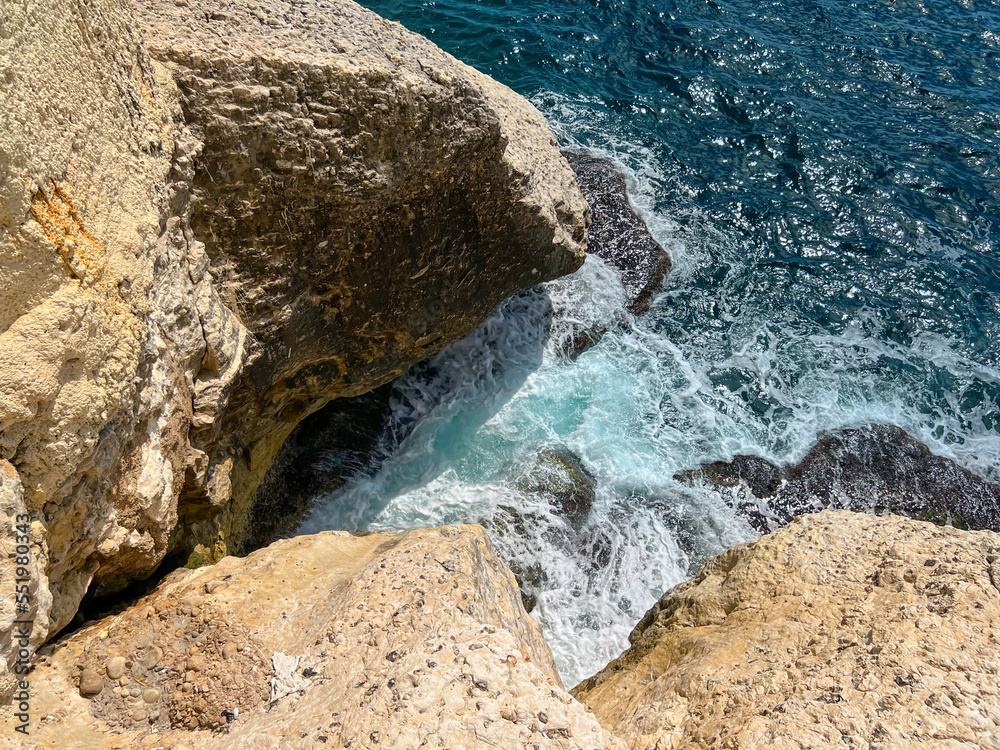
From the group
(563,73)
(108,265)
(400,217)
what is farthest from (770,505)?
(563,73)

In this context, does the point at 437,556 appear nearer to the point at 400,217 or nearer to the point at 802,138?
the point at 400,217

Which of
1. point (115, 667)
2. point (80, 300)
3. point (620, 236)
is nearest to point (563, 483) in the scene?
point (620, 236)

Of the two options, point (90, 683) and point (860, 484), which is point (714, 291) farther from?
point (90, 683)

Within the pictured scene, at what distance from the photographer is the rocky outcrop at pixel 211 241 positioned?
10.8 ft

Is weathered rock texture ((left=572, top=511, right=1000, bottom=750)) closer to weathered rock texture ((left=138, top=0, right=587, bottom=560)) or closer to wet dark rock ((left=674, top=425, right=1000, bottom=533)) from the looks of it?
weathered rock texture ((left=138, top=0, right=587, bottom=560))

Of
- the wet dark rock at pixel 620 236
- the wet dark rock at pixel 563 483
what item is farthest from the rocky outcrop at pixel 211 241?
the wet dark rock at pixel 620 236

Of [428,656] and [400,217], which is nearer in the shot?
[428,656]

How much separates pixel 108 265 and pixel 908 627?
16.2 ft

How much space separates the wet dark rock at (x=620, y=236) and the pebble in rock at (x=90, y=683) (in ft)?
28.6

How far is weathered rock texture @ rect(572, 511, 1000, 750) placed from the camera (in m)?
3.36

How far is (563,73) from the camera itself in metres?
13.9

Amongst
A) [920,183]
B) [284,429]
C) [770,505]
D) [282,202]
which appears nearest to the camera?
[282,202]

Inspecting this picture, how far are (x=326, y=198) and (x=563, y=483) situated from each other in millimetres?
4657

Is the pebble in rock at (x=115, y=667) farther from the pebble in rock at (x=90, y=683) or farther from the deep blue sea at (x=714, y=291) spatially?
the deep blue sea at (x=714, y=291)
